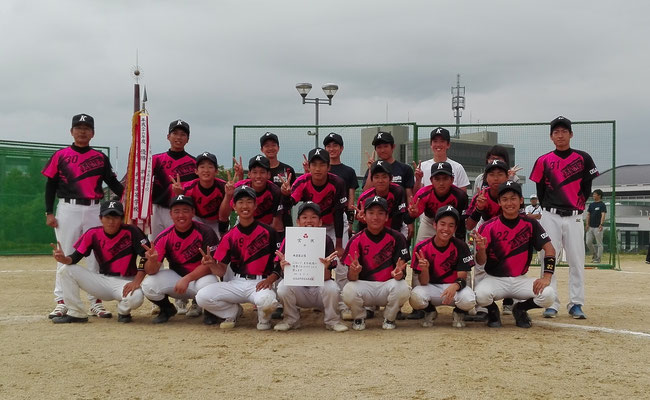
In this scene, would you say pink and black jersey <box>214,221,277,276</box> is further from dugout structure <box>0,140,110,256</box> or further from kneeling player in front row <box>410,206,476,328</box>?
dugout structure <box>0,140,110,256</box>

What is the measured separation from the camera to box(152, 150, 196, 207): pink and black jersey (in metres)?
7.09

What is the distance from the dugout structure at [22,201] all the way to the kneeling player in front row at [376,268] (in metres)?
11.4

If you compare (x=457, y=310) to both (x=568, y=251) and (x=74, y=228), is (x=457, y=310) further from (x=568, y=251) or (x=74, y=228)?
(x=74, y=228)

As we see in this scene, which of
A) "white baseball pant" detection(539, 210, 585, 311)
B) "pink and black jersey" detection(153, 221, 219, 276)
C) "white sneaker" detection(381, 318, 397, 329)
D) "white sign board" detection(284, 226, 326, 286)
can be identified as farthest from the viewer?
"white baseball pant" detection(539, 210, 585, 311)

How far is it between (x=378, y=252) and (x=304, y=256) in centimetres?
81

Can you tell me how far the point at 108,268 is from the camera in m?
6.40

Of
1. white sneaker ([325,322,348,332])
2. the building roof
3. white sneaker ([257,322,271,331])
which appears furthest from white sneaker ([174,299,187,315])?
the building roof

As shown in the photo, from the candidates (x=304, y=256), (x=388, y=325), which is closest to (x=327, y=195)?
(x=304, y=256)

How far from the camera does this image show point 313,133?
12156 mm

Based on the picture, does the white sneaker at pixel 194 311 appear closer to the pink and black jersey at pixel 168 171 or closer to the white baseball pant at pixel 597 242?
the pink and black jersey at pixel 168 171

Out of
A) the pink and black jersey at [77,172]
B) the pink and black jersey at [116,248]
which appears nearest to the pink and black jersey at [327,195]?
the pink and black jersey at [116,248]

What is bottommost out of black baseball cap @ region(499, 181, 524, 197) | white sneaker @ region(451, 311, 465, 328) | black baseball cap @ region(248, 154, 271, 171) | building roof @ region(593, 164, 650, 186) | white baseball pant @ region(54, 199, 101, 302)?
white sneaker @ region(451, 311, 465, 328)

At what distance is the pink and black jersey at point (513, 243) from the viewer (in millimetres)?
6156

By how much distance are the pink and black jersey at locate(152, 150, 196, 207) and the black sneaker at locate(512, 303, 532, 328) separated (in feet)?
13.4
